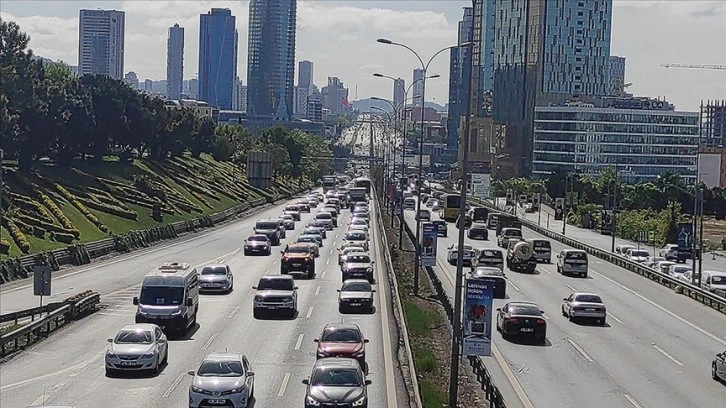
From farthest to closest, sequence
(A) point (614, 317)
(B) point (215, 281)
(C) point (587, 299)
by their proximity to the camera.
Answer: (B) point (215, 281) → (A) point (614, 317) → (C) point (587, 299)

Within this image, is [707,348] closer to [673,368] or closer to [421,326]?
[673,368]

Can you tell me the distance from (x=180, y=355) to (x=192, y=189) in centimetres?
7466

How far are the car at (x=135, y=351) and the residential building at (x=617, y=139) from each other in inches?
6128

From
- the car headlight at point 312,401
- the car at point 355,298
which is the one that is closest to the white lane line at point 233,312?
the car at point 355,298

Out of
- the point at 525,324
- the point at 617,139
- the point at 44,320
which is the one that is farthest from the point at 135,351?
the point at 617,139

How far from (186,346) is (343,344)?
618 centimetres

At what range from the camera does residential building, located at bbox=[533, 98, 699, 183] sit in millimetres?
179375

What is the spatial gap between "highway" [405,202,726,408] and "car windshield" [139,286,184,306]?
998 centimetres

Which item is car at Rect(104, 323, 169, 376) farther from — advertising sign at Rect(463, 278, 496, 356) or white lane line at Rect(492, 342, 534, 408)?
white lane line at Rect(492, 342, 534, 408)

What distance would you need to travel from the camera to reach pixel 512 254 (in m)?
60.9

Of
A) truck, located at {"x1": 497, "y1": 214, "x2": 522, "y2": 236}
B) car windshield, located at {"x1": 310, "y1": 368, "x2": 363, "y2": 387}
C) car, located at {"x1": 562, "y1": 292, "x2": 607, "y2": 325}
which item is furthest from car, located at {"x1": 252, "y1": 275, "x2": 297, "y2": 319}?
truck, located at {"x1": 497, "y1": 214, "x2": 522, "y2": 236}

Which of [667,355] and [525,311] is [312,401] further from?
[667,355]

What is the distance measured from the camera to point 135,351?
27.0 metres

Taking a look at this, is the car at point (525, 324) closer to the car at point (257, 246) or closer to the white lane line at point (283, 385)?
the white lane line at point (283, 385)
